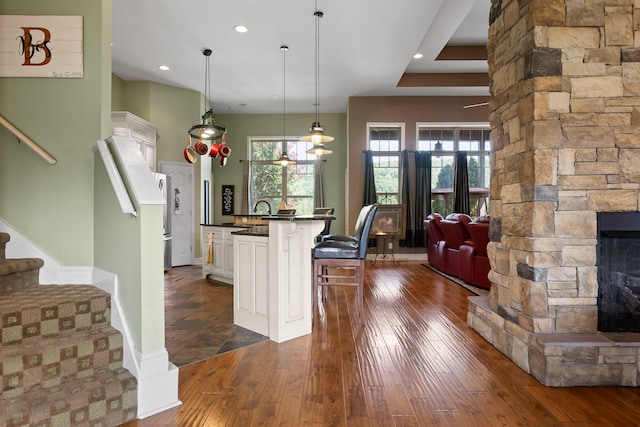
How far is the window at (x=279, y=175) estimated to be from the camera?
343 inches

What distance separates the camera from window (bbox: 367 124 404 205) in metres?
7.41

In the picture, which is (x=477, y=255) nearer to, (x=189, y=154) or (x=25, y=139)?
(x=25, y=139)

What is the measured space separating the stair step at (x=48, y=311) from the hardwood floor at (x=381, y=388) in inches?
24.3

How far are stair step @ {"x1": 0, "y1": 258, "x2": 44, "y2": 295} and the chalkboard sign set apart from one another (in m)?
6.54

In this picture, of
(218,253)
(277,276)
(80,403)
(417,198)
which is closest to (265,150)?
(417,198)

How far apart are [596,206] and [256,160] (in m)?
7.53

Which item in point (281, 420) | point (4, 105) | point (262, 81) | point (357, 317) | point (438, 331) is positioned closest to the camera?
point (281, 420)

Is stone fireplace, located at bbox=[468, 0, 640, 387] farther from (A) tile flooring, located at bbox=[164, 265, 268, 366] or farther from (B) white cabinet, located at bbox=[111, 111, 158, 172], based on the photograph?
(B) white cabinet, located at bbox=[111, 111, 158, 172]

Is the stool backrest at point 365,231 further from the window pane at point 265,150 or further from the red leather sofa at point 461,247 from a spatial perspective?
the window pane at point 265,150

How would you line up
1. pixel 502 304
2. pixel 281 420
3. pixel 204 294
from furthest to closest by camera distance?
pixel 204 294 → pixel 502 304 → pixel 281 420

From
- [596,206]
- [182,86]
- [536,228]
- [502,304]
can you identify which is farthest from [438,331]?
[182,86]

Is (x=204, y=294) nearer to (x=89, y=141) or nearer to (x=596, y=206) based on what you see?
(x=89, y=141)

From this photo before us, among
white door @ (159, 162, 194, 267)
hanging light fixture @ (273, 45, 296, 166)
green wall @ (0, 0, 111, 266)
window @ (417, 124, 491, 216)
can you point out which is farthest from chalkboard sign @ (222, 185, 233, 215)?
green wall @ (0, 0, 111, 266)

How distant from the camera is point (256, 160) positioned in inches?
342
